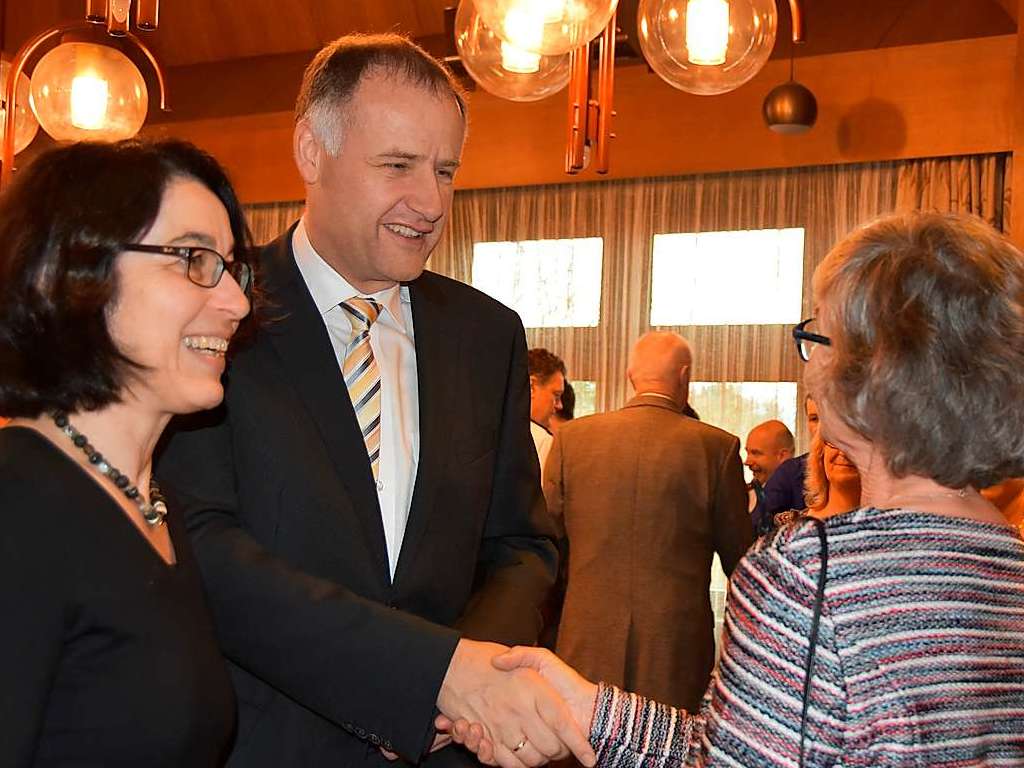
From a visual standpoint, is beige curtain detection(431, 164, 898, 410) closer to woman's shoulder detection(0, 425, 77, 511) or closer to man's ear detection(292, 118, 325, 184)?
man's ear detection(292, 118, 325, 184)

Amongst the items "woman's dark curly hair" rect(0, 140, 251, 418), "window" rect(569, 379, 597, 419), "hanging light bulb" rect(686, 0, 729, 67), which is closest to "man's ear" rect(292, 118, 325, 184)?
"woman's dark curly hair" rect(0, 140, 251, 418)

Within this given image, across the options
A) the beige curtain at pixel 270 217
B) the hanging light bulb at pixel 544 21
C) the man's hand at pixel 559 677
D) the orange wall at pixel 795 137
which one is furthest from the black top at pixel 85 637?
the beige curtain at pixel 270 217

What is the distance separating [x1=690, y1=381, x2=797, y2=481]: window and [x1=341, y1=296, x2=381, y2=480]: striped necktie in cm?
664

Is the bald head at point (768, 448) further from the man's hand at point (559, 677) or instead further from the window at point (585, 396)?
the man's hand at point (559, 677)

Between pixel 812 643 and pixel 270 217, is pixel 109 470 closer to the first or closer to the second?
pixel 812 643

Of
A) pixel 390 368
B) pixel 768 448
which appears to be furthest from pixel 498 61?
pixel 768 448

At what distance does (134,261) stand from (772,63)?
280 inches

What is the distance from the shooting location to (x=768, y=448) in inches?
275

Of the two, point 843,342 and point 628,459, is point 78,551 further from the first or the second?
point 628,459

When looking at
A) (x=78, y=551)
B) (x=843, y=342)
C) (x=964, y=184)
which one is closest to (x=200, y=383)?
(x=78, y=551)

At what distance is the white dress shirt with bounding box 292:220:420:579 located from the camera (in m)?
2.31

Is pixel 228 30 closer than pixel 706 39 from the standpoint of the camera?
No

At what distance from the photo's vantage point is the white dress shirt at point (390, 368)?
2309 millimetres

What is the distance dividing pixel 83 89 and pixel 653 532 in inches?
113
